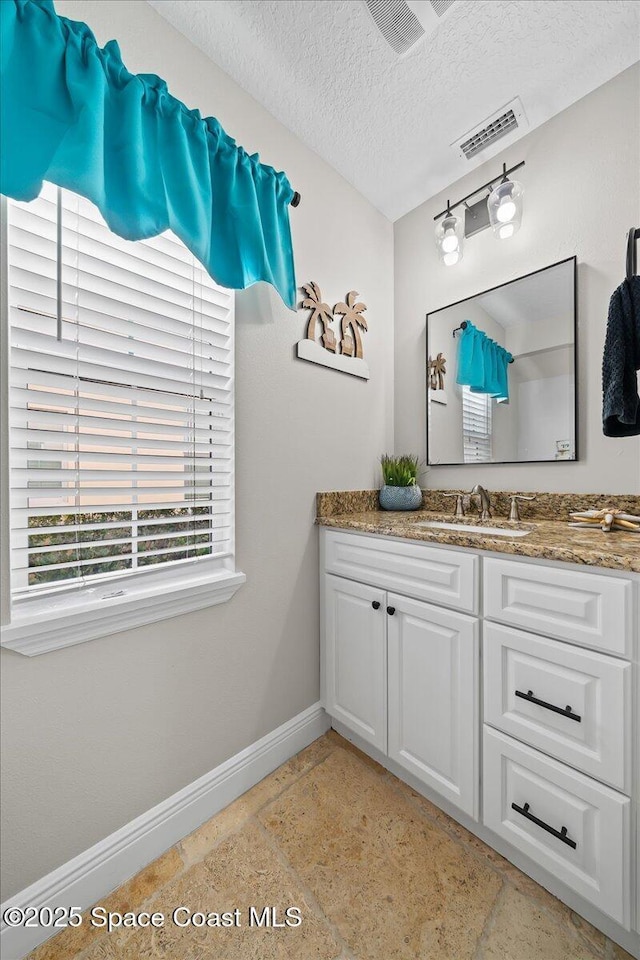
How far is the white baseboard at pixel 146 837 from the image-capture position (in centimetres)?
93

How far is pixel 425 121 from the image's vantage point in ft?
5.04

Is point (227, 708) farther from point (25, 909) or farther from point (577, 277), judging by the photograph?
point (577, 277)

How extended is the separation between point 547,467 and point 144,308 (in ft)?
5.31

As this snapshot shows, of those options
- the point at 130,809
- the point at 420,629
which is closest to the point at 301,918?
the point at 130,809

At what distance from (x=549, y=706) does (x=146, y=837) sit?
1229 millimetres

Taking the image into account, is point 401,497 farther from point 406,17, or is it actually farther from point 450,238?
point 406,17

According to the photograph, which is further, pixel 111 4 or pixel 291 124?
pixel 291 124

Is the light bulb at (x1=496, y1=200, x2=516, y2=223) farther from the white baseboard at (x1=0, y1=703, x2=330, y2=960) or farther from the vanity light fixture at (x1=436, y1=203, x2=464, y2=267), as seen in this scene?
the white baseboard at (x1=0, y1=703, x2=330, y2=960)

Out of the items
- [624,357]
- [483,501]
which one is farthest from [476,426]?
[624,357]

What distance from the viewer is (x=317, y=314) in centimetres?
164

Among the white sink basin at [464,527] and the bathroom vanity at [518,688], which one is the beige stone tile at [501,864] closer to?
the bathroom vanity at [518,688]

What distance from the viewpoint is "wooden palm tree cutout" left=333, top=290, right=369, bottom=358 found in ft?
5.84

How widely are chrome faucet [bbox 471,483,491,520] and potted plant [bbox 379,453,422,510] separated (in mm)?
302

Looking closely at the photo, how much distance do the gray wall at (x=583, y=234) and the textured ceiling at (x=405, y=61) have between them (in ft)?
0.21
